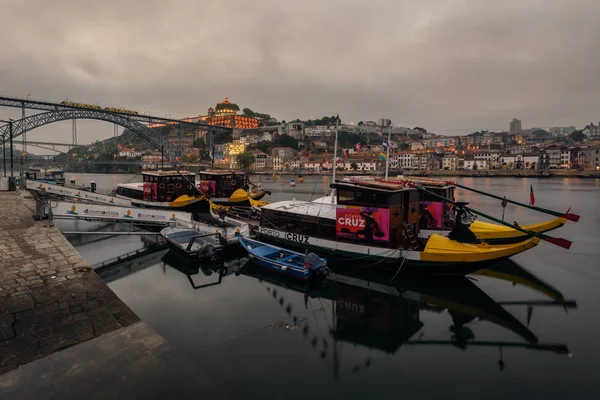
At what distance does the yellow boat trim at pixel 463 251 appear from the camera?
13.3m

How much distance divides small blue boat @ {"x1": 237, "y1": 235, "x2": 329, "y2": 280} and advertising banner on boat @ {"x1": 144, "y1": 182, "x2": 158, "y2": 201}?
17277mm

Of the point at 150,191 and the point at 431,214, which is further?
the point at 150,191

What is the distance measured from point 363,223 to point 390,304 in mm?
3978

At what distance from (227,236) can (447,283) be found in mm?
11760

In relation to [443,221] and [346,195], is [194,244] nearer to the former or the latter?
[346,195]

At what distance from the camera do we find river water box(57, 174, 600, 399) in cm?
820

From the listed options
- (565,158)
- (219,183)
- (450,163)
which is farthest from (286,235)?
(565,158)

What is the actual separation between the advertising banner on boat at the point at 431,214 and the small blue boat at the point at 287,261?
7.95 m

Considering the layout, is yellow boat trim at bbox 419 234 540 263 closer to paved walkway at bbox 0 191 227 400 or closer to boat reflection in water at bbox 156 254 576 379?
boat reflection in water at bbox 156 254 576 379

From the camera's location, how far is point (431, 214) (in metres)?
19.8

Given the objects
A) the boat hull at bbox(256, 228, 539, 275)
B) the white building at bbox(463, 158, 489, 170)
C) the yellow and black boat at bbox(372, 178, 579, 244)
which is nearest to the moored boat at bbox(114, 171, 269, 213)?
the boat hull at bbox(256, 228, 539, 275)

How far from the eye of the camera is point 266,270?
16891mm

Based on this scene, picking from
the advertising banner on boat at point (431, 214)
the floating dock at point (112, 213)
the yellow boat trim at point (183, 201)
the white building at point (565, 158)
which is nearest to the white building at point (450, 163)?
the white building at point (565, 158)

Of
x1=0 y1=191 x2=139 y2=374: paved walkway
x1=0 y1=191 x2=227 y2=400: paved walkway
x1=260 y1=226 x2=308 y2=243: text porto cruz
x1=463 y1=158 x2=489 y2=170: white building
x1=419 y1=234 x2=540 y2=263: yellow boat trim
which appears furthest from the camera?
x1=463 y1=158 x2=489 y2=170: white building
